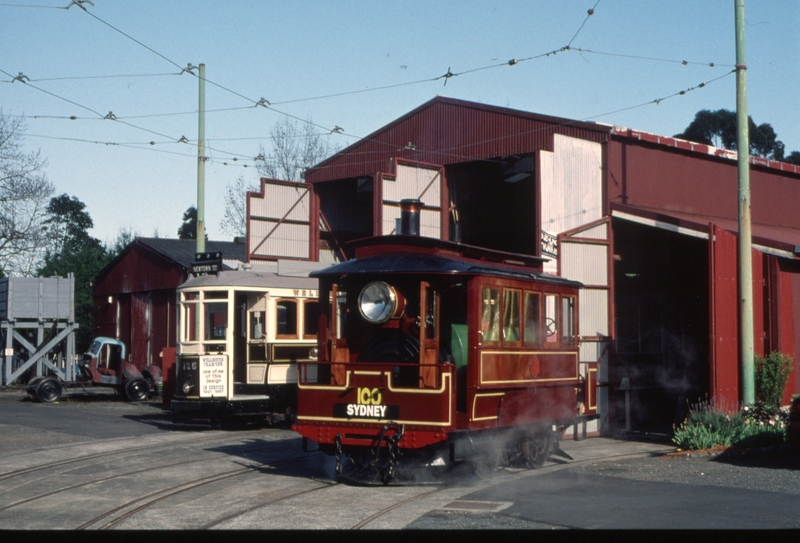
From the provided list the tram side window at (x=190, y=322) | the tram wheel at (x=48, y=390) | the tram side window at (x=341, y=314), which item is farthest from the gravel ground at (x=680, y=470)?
the tram wheel at (x=48, y=390)

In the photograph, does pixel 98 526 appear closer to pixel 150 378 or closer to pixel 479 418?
pixel 479 418

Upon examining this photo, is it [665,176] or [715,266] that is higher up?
[665,176]

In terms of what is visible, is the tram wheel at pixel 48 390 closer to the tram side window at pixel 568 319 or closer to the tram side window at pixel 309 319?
the tram side window at pixel 309 319

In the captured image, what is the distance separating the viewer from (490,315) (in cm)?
1138

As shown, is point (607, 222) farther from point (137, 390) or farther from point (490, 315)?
point (137, 390)

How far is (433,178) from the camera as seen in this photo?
2283 centimetres

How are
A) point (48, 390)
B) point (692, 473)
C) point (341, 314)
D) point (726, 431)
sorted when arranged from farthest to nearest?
point (48, 390), point (726, 431), point (341, 314), point (692, 473)

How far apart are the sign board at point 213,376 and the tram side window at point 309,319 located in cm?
177

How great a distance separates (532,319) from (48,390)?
17.6m

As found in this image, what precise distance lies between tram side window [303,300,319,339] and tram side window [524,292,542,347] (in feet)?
21.8

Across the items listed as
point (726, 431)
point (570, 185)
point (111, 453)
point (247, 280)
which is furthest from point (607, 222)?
point (111, 453)

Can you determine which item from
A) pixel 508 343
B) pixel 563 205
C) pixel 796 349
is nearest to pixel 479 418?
pixel 508 343

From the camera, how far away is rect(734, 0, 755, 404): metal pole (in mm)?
14648

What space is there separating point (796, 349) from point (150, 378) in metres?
17.4
